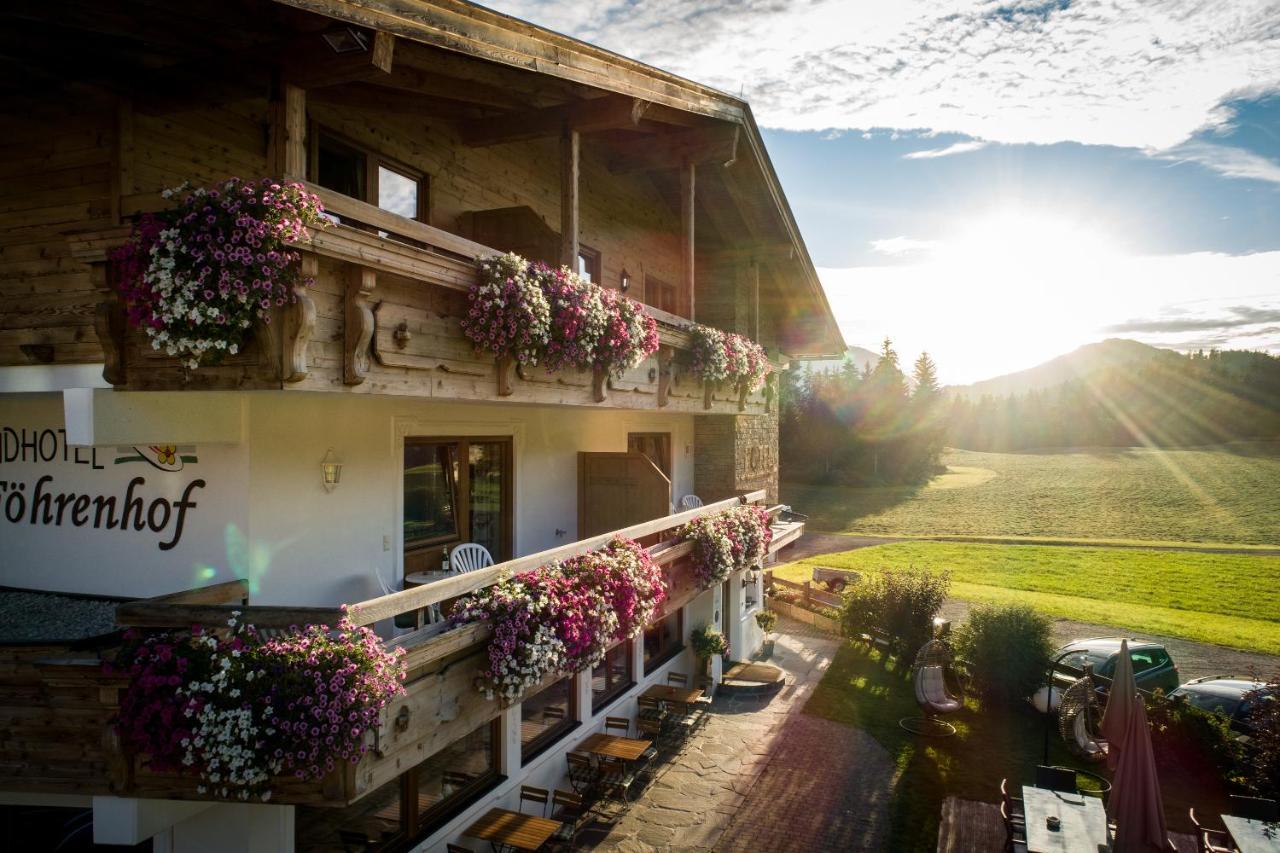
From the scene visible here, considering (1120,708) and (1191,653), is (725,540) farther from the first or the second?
(1191,653)

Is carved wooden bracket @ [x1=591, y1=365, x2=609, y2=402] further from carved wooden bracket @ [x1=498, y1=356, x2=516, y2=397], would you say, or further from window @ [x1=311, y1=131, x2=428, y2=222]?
window @ [x1=311, y1=131, x2=428, y2=222]

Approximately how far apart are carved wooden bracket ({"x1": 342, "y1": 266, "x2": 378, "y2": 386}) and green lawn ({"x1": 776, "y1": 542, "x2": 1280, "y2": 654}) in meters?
30.6

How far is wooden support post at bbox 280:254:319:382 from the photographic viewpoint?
15.9ft

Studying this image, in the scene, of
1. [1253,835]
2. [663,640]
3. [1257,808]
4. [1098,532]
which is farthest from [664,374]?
[1098,532]

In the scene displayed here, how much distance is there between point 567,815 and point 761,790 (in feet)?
11.9

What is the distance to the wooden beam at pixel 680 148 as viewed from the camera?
1180 centimetres

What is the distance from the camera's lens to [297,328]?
4.85 meters

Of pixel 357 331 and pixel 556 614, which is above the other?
pixel 357 331

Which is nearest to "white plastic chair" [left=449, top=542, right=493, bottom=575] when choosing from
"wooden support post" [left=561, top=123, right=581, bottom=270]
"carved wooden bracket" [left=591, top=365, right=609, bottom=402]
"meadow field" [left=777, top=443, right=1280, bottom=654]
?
"carved wooden bracket" [left=591, top=365, right=609, bottom=402]

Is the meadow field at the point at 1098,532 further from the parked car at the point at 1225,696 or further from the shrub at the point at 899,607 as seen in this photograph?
the parked car at the point at 1225,696

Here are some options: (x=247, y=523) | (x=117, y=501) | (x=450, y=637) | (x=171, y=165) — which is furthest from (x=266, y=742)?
(x=171, y=165)

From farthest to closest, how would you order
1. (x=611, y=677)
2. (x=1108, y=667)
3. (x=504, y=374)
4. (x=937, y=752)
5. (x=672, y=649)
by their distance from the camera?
1. (x=1108, y=667)
2. (x=672, y=649)
3. (x=937, y=752)
4. (x=611, y=677)
5. (x=504, y=374)

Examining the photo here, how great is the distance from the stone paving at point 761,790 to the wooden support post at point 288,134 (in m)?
9.28

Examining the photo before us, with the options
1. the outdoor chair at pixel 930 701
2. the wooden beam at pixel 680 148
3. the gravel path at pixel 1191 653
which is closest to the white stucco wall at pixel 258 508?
the wooden beam at pixel 680 148
